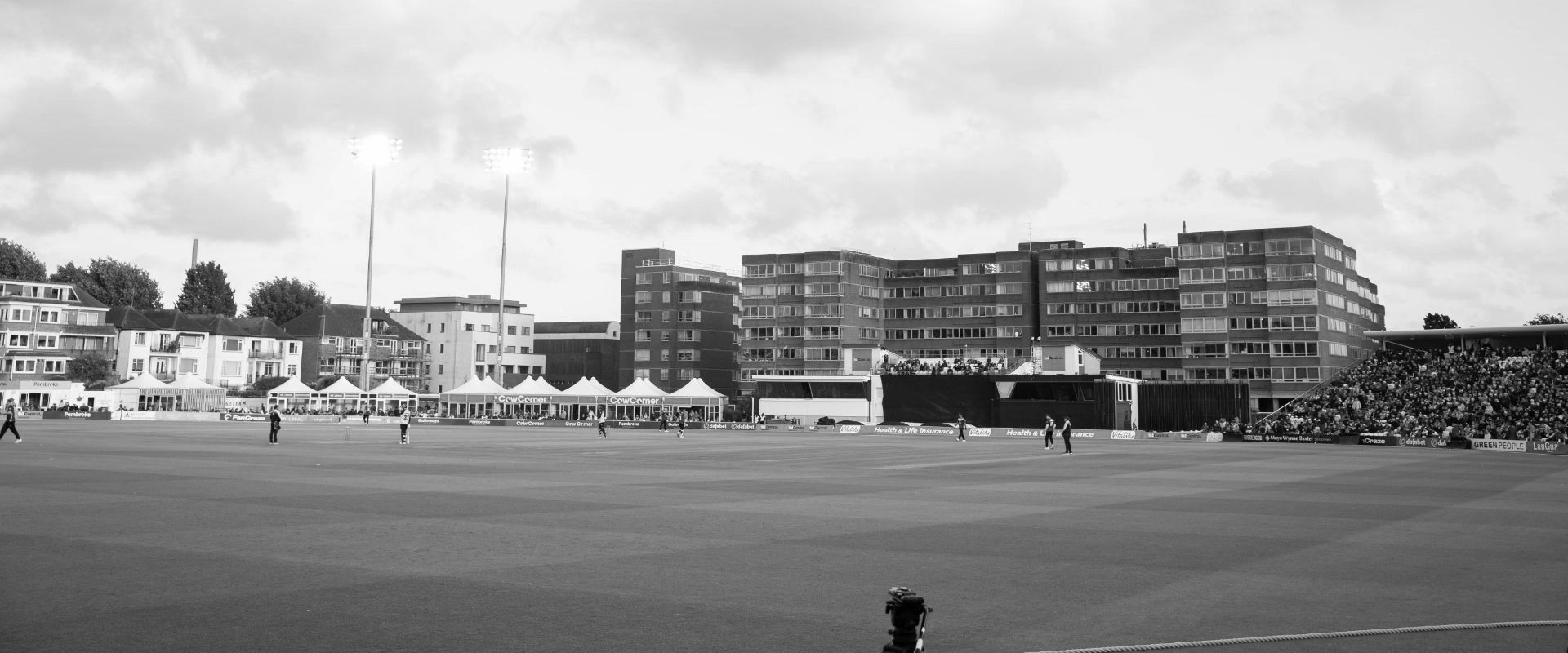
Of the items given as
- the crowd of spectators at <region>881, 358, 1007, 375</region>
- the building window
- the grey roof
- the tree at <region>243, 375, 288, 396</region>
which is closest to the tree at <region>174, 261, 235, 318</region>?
the tree at <region>243, 375, 288, 396</region>

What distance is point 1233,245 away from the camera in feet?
370

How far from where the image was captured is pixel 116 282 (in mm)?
147125

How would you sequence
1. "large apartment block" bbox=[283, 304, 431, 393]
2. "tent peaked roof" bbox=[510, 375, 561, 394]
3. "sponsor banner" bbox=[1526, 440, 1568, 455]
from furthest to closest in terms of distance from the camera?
1. "large apartment block" bbox=[283, 304, 431, 393]
2. "tent peaked roof" bbox=[510, 375, 561, 394]
3. "sponsor banner" bbox=[1526, 440, 1568, 455]

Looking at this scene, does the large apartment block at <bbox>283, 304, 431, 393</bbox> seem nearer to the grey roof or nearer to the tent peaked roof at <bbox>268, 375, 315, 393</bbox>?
the grey roof

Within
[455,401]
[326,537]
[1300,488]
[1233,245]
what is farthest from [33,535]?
[1233,245]

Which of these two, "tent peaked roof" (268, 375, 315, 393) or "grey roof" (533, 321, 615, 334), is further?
"grey roof" (533, 321, 615, 334)

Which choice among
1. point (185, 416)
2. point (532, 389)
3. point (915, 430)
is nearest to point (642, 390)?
point (532, 389)

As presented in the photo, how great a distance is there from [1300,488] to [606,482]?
748 inches

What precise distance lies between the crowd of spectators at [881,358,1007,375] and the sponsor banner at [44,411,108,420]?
6798 cm

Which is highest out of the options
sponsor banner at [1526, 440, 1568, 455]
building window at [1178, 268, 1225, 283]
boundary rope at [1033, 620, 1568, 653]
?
building window at [1178, 268, 1225, 283]

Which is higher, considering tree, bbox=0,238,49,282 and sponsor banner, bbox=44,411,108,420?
tree, bbox=0,238,49,282

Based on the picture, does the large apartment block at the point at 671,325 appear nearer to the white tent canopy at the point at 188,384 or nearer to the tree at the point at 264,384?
the tree at the point at 264,384

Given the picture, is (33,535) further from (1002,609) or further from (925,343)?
(925,343)

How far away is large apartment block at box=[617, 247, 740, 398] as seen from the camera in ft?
472
